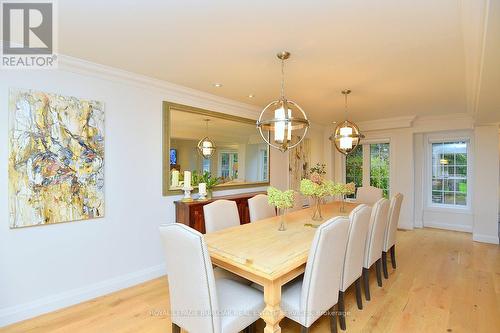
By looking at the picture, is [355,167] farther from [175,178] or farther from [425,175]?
[175,178]

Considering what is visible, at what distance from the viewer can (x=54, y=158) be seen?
2.42 m

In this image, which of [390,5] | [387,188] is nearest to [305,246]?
[390,5]

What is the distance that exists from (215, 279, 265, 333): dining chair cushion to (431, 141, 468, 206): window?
18.6 feet

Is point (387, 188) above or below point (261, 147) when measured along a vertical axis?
below

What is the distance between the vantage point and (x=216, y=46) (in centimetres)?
226

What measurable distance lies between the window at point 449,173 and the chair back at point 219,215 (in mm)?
5238

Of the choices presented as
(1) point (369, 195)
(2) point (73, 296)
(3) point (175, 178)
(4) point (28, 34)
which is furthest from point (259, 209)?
(4) point (28, 34)

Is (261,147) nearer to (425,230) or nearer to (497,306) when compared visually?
(497,306)

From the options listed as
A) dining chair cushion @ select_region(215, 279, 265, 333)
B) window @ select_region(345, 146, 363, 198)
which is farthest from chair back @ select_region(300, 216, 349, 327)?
window @ select_region(345, 146, 363, 198)

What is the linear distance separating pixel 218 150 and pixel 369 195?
8.64 ft

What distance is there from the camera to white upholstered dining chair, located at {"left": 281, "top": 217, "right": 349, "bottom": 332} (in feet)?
5.44

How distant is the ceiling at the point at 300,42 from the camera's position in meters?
1.70

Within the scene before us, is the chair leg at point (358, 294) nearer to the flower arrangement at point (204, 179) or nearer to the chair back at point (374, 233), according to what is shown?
the chair back at point (374, 233)

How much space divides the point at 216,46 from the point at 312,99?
2178mm
